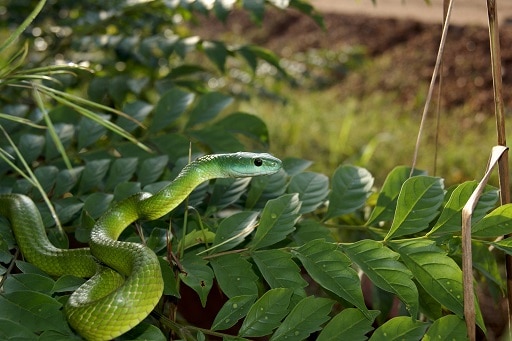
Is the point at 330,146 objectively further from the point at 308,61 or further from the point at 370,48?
the point at 370,48

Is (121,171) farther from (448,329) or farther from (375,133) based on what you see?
(375,133)

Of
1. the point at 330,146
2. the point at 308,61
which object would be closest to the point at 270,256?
the point at 308,61

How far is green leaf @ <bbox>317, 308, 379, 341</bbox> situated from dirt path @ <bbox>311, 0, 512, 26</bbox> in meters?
5.08

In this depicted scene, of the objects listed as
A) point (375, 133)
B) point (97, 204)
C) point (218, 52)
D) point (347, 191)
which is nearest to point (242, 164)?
point (347, 191)

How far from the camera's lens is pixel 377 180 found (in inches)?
185

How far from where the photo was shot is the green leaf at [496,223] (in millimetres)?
1411

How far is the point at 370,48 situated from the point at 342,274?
5.98 meters

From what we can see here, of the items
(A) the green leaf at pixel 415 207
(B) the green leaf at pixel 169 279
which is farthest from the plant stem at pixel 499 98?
(B) the green leaf at pixel 169 279

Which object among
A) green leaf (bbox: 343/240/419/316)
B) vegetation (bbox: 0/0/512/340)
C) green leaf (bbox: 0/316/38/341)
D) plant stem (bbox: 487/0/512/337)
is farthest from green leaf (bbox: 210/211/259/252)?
plant stem (bbox: 487/0/512/337)

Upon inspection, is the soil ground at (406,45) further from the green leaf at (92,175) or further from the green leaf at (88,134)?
the green leaf at (92,175)

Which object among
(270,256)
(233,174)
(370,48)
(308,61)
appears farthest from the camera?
(370,48)

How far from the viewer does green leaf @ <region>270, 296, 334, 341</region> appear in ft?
4.33

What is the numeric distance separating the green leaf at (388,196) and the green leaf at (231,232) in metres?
0.29

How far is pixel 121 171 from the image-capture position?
1.89 meters
